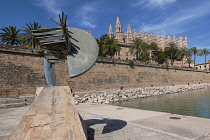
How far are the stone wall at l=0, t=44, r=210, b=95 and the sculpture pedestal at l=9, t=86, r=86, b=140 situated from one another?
1429 centimetres

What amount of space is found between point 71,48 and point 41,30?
1002 millimetres

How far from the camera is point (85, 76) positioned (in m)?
22.6

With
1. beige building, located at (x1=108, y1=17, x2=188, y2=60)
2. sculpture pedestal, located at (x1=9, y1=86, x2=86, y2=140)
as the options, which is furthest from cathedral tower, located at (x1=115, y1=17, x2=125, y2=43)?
sculpture pedestal, located at (x1=9, y1=86, x2=86, y2=140)

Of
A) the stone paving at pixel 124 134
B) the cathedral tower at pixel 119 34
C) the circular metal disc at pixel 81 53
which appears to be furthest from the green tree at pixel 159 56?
the circular metal disc at pixel 81 53

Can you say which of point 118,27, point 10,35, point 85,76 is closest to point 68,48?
point 85,76

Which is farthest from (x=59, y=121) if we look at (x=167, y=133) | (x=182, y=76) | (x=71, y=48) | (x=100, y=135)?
(x=182, y=76)

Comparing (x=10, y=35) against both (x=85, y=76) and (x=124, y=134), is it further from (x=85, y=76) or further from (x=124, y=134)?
(x=124, y=134)

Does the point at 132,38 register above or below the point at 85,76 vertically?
above

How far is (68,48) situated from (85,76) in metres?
18.2

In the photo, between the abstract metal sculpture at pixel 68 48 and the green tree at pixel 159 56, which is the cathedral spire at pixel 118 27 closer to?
the green tree at pixel 159 56

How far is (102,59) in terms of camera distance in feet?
82.8

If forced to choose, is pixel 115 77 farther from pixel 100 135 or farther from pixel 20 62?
pixel 100 135

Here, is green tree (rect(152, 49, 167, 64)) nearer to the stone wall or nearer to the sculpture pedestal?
the stone wall

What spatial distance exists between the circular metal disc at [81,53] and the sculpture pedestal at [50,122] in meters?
0.97
